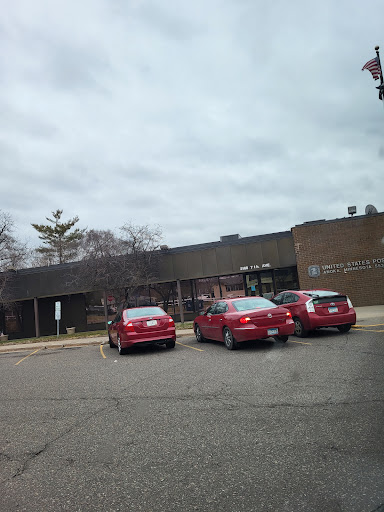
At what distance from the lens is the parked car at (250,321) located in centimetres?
1127

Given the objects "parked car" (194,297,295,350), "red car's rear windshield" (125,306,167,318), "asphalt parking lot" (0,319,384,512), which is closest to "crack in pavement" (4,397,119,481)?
"asphalt parking lot" (0,319,384,512)

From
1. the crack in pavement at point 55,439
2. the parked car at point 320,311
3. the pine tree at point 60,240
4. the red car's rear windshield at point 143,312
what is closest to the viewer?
the crack in pavement at point 55,439

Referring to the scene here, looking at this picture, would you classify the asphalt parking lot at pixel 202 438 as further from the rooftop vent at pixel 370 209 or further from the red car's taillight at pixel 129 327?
the rooftop vent at pixel 370 209

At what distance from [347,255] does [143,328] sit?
15.2 meters

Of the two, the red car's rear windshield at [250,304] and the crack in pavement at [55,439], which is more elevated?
the red car's rear windshield at [250,304]

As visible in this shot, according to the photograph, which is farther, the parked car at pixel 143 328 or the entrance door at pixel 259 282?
the entrance door at pixel 259 282

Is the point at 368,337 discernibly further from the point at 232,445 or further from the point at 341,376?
the point at 232,445

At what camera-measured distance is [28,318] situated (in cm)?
Result: 3170

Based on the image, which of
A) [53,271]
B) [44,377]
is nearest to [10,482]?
[44,377]

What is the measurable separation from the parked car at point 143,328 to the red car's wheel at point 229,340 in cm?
178

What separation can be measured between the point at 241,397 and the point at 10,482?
348 centimetres

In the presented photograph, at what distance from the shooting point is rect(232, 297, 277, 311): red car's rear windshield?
1184 cm

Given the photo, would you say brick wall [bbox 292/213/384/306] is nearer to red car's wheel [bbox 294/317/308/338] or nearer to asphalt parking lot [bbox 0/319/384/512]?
red car's wheel [bbox 294/317/308/338]

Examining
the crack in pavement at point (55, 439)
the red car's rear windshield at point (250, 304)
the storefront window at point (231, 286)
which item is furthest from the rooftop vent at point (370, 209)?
the crack in pavement at point (55, 439)
